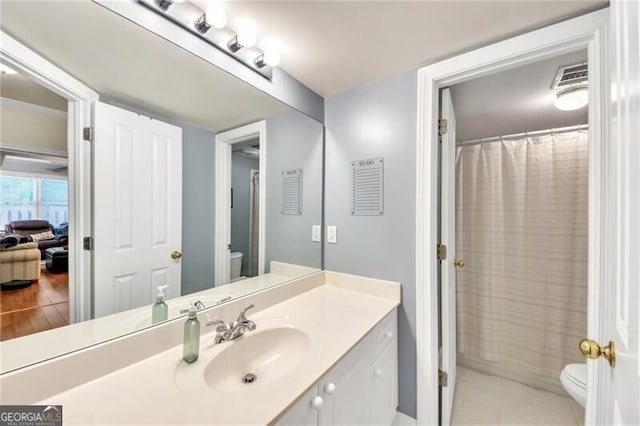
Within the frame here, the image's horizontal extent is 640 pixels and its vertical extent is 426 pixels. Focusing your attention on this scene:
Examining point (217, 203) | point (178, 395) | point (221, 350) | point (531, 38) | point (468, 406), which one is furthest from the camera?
point (468, 406)

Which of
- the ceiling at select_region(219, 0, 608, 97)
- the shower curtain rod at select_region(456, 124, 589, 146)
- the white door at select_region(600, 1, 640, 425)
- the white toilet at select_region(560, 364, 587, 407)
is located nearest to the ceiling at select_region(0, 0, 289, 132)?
the ceiling at select_region(219, 0, 608, 97)

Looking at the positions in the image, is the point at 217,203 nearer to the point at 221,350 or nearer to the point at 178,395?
the point at 221,350

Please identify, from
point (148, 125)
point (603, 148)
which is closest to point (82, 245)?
point (148, 125)

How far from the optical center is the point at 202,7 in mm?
1027

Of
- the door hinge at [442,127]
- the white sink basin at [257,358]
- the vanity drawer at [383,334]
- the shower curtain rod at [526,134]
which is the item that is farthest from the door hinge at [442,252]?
the shower curtain rod at [526,134]

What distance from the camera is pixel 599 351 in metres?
0.67

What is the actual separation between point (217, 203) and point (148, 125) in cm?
43

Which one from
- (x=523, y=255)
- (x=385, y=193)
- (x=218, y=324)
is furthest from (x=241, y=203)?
(x=523, y=255)

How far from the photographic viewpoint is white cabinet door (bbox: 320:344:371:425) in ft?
2.80

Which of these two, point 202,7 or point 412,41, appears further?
point 412,41

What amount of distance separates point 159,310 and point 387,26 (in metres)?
1.49

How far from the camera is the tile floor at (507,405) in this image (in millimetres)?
1645

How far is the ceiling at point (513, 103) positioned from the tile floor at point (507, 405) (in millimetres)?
2049

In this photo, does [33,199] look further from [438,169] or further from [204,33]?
[438,169]
